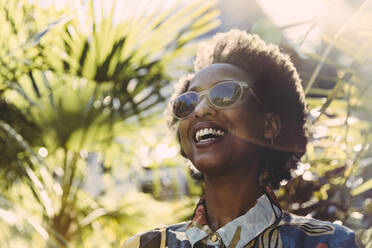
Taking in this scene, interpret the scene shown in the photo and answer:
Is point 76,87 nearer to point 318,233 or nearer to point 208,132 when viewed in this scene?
point 208,132

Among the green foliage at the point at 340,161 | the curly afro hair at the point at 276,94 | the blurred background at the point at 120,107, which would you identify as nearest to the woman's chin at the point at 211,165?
the curly afro hair at the point at 276,94

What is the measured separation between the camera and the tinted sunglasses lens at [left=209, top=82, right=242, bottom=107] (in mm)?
1247

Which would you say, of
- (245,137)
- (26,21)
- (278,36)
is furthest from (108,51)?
(245,137)

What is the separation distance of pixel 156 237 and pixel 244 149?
356 mm

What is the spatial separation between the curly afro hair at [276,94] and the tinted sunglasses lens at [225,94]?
128mm

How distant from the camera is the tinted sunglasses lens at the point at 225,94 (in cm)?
125

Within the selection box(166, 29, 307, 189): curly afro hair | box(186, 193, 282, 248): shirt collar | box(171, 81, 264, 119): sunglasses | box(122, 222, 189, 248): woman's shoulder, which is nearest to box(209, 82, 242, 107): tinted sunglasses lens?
box(171, 81, 264, 119): sunglasses

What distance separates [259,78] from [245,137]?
0.27m

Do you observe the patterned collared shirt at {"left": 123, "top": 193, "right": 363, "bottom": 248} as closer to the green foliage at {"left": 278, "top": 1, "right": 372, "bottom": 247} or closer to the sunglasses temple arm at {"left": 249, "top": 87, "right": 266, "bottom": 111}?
the sunglasses temple arm at {"left": 249, "top": 87, "right": 266, "bottom": 111}

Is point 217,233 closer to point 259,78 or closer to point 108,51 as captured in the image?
point 259,78

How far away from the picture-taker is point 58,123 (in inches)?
84.9

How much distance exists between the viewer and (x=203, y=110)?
1.25 metres

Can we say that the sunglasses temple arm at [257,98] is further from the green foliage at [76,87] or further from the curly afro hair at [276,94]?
the green foliage at [76,87]

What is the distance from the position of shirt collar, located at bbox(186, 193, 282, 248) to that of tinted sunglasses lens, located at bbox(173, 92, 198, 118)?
1.07ft
